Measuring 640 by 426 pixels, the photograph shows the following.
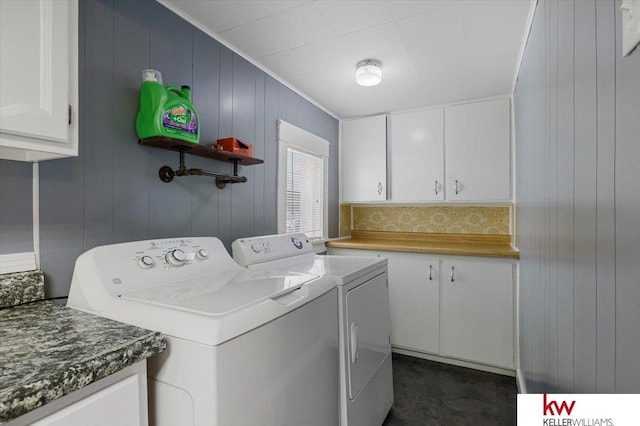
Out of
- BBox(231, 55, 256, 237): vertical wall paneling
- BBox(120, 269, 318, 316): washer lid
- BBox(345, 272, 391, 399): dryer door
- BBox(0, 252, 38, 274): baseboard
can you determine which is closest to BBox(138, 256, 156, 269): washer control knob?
BBox(120, 269, 318, 316): washer lid

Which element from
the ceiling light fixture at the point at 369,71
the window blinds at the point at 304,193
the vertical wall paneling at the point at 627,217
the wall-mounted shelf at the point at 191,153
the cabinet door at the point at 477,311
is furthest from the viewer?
the window blinds at the point at 304,193

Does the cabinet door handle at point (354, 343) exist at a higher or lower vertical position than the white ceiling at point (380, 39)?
lower

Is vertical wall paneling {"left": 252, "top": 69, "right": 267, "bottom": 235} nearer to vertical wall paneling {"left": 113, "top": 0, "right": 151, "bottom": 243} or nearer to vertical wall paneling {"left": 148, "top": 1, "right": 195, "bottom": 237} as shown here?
vertical wall paneling {"left": 148, "top": 1, "right": 195, "bottom": 237}

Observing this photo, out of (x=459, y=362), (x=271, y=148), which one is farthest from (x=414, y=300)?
(x=271, y=148)

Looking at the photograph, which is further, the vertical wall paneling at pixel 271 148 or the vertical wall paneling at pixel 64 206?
the vertical wall paneling at pixel 271 148

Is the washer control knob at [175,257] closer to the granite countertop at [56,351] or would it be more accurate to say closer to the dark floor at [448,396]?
the granite countertop at [56,351]

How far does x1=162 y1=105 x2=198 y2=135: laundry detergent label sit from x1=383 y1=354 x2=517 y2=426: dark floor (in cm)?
205

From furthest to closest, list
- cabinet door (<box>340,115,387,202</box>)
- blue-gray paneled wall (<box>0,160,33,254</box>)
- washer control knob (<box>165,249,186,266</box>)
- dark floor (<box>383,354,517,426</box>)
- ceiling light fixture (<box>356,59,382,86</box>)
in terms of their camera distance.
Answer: cabinet door (<box>340,115,387,202</box>)
ceiling light fixture (<box>356,59,382,86</box>)
dark floor (<box>383,354,517,426</box>)
washer control knob (<box>165,249,186,266</box>)
blue-gray paneled wall (<box>0,160,33,254</box>)

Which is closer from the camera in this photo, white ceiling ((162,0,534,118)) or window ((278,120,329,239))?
white ceiling ((162,0,534,118))

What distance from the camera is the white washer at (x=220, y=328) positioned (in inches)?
31.7

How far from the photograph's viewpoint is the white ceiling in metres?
1.58

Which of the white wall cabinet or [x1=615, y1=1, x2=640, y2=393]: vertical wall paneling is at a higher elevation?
the white wall cabinet

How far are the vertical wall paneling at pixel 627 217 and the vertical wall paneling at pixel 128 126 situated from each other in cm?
162

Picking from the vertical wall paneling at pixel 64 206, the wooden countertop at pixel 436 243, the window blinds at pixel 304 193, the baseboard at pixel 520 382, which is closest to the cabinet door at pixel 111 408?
the vertical wall paneling at pixel 64 206
